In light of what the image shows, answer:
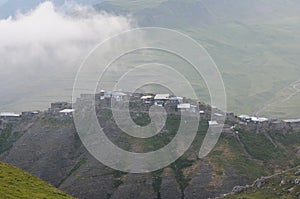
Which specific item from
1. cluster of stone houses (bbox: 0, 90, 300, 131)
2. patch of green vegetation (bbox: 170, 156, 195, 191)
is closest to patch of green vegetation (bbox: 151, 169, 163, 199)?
patch of green vegetation (bbox: 170, 156, 195, 191)

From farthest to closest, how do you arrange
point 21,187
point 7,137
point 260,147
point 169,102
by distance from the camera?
point 7,137 → point 169,102 → point 260,147 → point 21,187

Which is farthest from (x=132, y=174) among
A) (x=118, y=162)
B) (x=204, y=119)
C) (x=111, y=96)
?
(x=111, y=96)

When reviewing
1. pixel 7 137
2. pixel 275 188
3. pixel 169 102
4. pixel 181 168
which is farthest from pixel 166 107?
pixel 275 188

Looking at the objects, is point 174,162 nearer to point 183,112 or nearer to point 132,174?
point 132,174

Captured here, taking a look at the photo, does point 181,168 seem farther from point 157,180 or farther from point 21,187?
point 21,187

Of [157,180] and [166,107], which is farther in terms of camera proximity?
[166,107]

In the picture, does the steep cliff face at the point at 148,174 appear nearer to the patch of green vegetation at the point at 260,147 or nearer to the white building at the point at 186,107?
the patch of green vegetation at the point at 260,147

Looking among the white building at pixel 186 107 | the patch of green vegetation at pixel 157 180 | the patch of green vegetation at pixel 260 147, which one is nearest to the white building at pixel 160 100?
the white building at pixel 186 107
